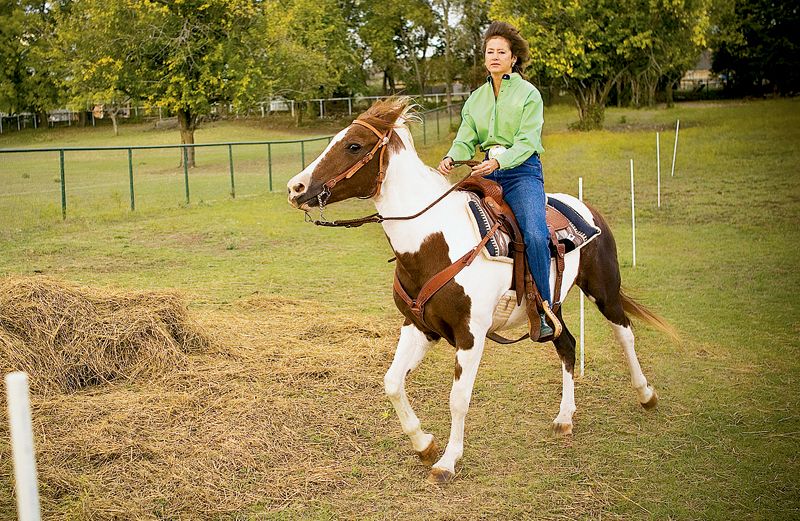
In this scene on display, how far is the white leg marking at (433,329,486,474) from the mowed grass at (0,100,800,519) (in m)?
0.16

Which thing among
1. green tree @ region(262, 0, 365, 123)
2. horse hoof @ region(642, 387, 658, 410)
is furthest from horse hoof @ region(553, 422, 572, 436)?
green tree @ region(262, 0, 365, 123)

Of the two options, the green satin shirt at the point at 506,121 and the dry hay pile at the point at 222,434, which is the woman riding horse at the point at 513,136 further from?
the dry hay pile at the point at 222,434

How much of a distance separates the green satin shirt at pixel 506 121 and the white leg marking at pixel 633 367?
5.92ft

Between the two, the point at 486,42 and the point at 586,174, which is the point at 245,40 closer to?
the point at 586,174

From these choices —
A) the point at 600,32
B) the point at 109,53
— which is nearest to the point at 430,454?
the point at 109,53

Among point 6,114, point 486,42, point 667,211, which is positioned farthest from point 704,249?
point 6,114

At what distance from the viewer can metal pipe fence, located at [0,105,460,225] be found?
62.0 feet

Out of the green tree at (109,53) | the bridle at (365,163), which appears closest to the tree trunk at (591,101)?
the green tree at (109,53)

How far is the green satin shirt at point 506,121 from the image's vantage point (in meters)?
5.10

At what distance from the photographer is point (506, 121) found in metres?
5.23

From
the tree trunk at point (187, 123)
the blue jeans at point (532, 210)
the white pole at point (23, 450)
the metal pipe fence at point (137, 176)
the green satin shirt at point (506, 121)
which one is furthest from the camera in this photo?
the tree trunk at point (187, 123)

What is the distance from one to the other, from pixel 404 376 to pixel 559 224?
1.62 meters

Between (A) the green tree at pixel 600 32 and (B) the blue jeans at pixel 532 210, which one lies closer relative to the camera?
(B) the blue jeans at pixel 532 210

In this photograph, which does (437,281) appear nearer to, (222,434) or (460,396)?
(460,396)
